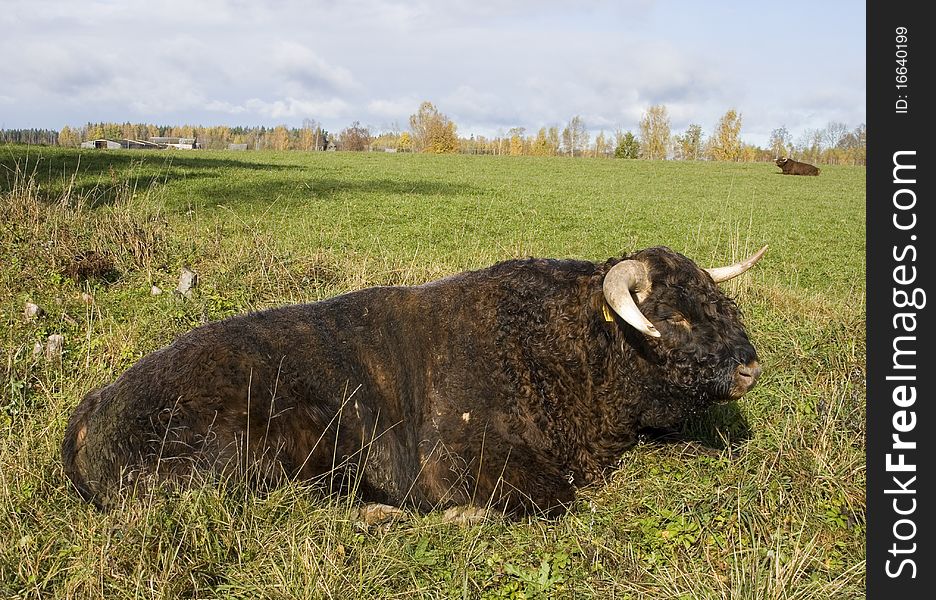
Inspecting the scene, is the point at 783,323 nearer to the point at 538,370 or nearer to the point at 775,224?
the point at 538,370

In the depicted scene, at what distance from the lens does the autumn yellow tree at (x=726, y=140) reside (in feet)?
360

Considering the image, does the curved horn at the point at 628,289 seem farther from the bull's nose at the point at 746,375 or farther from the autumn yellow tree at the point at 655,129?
the autumn yellow tree at the point at 655,129

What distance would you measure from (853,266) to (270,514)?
1687 centimetres

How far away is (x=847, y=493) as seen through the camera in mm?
5246

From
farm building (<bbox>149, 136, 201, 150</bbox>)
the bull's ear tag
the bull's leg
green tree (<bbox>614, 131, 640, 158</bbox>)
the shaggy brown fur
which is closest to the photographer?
the shaggy brown fur

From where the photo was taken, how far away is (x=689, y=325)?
5301 millimetres

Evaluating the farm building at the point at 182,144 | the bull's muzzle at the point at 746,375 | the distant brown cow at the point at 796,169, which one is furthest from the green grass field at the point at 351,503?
the distant brown cow at the point at 796,169

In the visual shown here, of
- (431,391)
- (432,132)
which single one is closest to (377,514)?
(431,391)

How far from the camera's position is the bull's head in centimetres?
521

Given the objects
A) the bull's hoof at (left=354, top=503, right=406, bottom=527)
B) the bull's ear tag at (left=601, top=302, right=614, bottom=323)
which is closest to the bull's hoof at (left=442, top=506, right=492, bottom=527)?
the bull's hoof at (left=354, top=503, right=406, bottom=527)

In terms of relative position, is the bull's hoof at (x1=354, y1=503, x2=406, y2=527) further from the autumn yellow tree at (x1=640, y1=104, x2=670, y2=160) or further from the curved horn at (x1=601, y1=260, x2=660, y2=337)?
the autumn yellow tree at (x1=640, y1=104, x2=670, y2=160)

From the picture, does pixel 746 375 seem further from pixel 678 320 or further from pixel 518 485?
pixel 518 485

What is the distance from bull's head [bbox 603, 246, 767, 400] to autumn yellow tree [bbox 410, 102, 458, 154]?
120m
